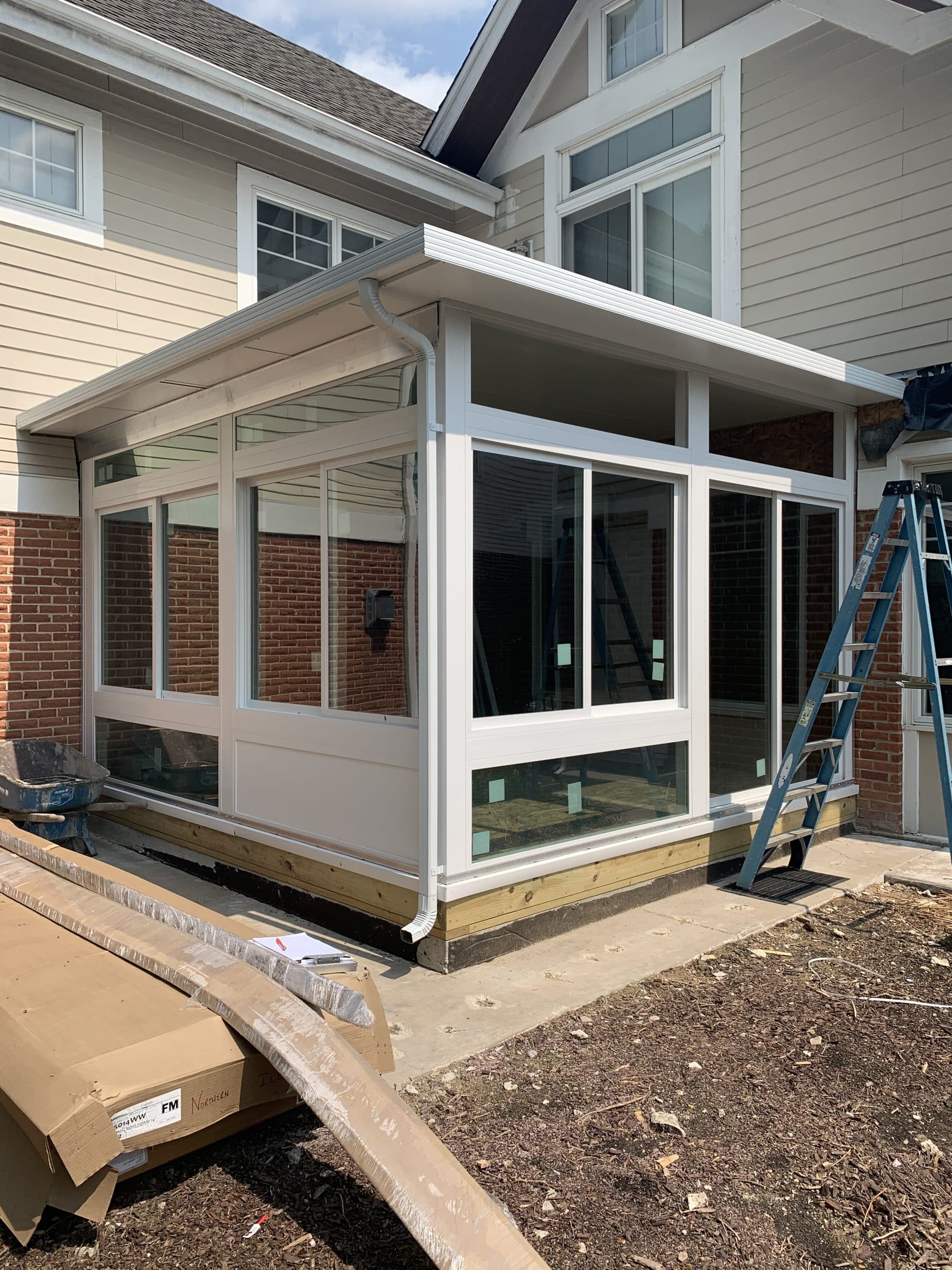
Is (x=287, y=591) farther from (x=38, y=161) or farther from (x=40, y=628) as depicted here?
(x=38, y=161)

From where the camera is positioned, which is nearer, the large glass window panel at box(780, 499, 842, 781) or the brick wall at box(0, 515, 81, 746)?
the large glass window panel at box(780, 499, 842, 781)

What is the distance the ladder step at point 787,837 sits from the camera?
5812mm

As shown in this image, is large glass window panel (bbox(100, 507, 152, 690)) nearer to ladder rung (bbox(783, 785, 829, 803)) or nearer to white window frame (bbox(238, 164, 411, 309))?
white window frame (bbox(238, 164, 411, 309))

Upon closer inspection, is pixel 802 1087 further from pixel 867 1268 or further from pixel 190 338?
pixel 190 338

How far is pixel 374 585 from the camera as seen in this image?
493 centimetres

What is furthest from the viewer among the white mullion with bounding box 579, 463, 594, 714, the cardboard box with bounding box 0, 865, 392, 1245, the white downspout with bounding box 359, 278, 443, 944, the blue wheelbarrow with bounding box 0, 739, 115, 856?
the blue wheelbarrow with bounding box 0, 739, 115, 856

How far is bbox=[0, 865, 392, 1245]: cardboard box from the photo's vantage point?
252 cm

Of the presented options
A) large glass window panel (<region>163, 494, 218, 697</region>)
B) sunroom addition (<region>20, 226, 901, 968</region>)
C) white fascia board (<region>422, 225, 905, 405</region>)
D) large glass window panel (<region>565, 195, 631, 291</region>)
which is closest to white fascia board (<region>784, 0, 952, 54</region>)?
white fascia board (<region>422, 225, 905, 405</region>)

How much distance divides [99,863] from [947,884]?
4711 millimetres

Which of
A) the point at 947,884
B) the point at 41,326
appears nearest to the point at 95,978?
the point at 947,884

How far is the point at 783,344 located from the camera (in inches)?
221

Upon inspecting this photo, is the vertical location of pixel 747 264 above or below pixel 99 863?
above

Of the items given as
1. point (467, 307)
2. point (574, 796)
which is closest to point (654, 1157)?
point (574, 796)

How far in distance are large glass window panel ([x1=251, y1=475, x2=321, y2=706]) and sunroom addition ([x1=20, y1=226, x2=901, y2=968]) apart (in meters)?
0.02
